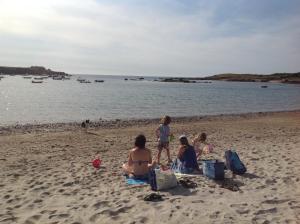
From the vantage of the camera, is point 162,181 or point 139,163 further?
point 139,163

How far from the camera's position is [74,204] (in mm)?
6777

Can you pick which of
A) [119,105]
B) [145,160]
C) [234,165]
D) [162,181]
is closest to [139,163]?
[145,160]

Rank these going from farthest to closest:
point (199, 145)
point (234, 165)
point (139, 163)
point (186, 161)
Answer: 1. point (199, 145)
2. point (186, 161)
3. point (234, 165)
4. point (139, 163)

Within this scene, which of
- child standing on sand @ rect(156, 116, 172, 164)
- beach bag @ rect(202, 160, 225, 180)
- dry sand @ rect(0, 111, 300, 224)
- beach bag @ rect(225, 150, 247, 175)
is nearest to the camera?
dry sand @ rect(0, 111, 300, 224)

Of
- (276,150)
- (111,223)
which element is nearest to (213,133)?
→ (276,150)

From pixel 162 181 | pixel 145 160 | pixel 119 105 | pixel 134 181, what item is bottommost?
pixel 119 105

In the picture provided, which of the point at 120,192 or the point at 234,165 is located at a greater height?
the point at 234,165

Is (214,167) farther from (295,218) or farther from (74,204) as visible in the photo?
(74,204)

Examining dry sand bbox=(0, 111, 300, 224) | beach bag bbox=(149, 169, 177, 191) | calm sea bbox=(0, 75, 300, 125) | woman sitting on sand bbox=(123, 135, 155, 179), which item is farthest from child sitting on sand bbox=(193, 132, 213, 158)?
calm sea bbox=(0, 75, 300, 125)

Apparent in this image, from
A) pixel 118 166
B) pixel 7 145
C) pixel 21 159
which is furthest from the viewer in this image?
pixel 7 145

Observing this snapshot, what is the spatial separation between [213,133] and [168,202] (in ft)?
37.4

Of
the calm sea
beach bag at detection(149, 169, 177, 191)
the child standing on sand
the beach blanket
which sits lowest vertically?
the calm sea

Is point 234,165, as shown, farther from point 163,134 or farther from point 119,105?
point 119,105

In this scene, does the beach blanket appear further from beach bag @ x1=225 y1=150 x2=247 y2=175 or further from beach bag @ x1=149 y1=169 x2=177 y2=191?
Answer: beach bag @ x1=225 y1=150 x2=247 y2=175
